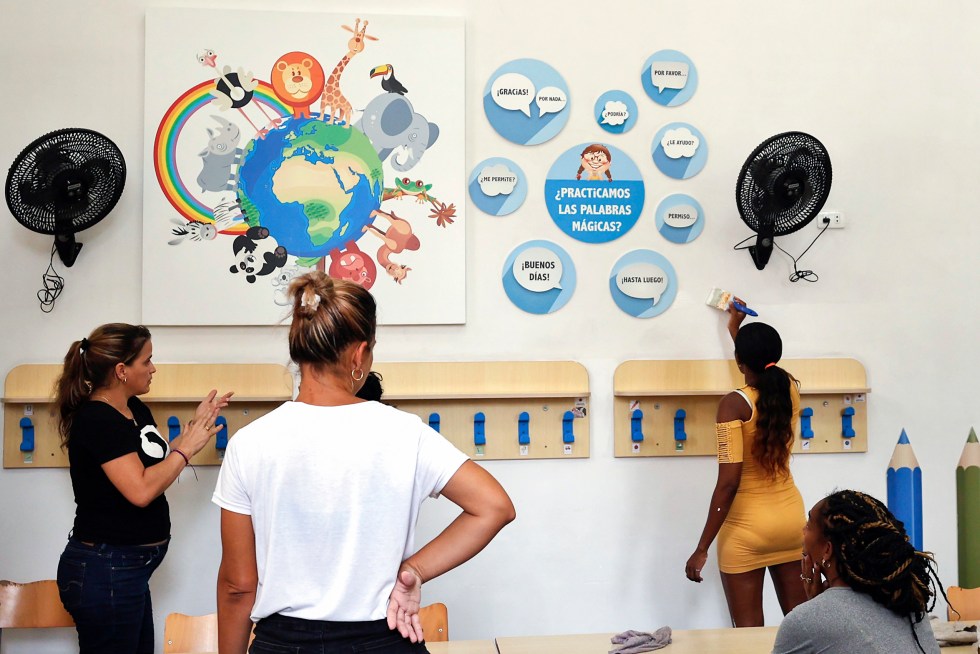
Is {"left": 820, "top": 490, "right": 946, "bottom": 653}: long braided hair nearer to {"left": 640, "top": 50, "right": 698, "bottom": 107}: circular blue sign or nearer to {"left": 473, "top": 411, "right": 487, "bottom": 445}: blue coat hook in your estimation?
{"left": 473, "top": 411, "right": 487, "bottom": 445}: blue coat hook

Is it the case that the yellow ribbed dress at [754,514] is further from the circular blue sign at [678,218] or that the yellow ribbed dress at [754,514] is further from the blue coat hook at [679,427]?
the circular blue sign at [678,218]

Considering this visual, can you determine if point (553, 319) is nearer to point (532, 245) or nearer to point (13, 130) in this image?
point (532, 245)

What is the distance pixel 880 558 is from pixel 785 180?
6.19ft

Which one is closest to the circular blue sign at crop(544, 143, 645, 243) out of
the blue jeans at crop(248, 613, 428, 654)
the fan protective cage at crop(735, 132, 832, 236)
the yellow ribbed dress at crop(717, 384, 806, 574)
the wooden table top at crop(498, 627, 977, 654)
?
the fan protective cage at crop(735, 132, 832, 236)

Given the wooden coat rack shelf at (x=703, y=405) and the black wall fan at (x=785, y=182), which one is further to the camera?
the wooden coat rack shelf at (x=703, y=405)

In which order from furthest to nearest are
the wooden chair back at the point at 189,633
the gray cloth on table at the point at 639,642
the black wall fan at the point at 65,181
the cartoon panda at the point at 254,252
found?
the cartoon panda at the point at 254,252
the black wall fan at the point at 65,181
the wooden chair back at the point at 189,633
the gray cloth on table at the point at 639,642

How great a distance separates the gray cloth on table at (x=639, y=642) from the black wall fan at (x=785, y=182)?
1709 millimetres

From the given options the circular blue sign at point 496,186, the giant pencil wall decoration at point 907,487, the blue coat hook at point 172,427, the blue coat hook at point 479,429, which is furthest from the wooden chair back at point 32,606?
the giant pencil wall decoration at point 907,487

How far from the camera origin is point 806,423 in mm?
3393

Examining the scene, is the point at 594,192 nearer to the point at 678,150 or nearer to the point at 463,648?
the point at 678,150

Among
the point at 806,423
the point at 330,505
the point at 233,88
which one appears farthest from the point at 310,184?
the point at 806,423

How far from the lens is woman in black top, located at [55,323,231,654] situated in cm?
248

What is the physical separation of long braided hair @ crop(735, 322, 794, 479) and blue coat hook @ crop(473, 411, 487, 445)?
102cm

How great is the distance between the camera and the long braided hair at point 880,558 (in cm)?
164
